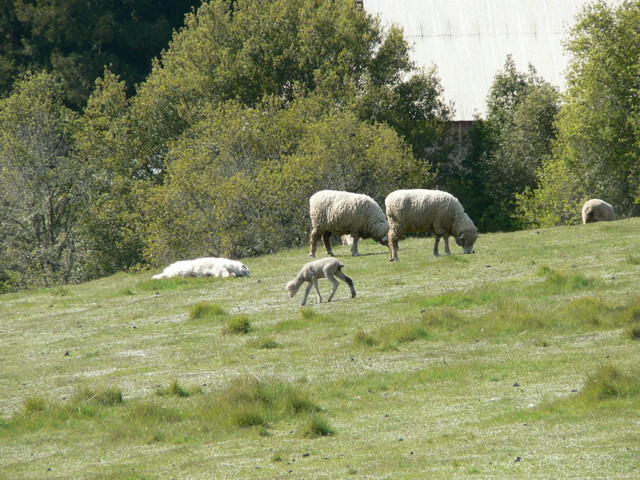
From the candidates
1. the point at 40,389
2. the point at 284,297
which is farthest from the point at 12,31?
the point at 40,389

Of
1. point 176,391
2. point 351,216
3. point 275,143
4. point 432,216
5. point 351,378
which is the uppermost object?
point 275,143

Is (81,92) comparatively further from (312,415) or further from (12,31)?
(312,415)

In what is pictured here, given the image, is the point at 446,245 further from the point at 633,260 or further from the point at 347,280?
the point at 347,280

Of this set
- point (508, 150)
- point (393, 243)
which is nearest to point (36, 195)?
point (508, 150)

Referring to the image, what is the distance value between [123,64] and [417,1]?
2323 centimetres

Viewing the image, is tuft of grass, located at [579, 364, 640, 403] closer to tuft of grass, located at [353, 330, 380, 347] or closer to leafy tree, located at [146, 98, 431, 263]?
tuft of grass, located at [353, 330, 380, 347]

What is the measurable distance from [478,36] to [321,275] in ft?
185

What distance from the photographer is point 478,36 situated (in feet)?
257

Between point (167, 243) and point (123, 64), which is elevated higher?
point (123, 64)

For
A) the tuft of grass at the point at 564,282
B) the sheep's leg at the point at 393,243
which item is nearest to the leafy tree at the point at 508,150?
the sheep's leg at the point at 393,243

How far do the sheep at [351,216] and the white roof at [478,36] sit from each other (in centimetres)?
3791

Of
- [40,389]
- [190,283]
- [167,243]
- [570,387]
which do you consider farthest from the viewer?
[167,243]

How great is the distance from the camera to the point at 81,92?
243ft

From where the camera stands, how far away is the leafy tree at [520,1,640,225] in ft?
183
